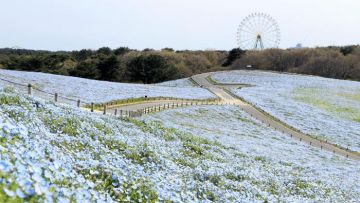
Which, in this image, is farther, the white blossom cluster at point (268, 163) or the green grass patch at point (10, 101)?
the white blossom cluster at point (268, 163)

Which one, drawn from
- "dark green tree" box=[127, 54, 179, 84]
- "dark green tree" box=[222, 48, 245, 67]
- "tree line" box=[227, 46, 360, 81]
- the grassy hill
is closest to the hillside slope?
the grassy hill

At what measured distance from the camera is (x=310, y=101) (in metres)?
92.8

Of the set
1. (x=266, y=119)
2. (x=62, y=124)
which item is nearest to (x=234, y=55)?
(x=266, y=119)

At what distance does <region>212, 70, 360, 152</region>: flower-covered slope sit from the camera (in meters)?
66.0

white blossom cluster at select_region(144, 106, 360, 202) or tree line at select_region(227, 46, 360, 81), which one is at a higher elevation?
tree line at select_region(227, 46, 360, 81)

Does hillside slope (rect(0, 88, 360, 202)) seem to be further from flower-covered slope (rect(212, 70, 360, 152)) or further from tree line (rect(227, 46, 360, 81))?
tree line (rect(227, 46, 360, 81))

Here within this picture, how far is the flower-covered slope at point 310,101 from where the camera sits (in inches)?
2598

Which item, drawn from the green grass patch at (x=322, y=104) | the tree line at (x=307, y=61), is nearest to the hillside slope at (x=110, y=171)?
the green grass patch at (x=322, y=104)

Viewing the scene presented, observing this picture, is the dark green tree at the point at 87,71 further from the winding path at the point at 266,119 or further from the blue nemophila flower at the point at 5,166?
the blue nemophila flower at the point at 5,166

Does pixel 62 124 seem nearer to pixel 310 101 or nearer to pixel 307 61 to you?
pixel 310 101

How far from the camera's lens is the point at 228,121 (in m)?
61.8

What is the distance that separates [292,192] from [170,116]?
120 feet

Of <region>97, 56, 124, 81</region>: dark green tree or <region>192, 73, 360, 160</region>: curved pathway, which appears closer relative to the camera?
<region>192, 73, 360, 160</region>: curved pathway

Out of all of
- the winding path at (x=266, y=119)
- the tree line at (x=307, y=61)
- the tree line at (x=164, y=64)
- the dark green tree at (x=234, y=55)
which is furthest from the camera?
the dark green tree at (x=234, y=55)
